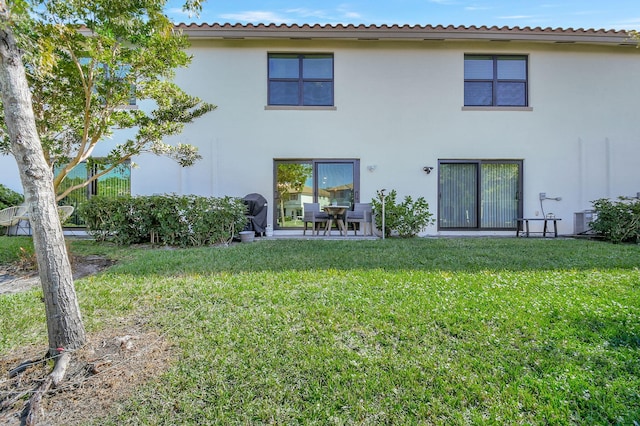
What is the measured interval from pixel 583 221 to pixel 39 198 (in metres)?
11.2

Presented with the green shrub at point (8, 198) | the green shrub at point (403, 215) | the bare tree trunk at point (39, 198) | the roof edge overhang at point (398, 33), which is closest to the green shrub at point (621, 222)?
the green shrub at point (403, 215)

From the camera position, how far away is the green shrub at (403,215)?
8297 millimetres

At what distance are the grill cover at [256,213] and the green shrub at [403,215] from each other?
2.97m

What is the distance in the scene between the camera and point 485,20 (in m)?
8.73

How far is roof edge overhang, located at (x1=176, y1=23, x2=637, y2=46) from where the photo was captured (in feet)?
27.5

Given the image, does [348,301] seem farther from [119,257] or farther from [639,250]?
[639,250]

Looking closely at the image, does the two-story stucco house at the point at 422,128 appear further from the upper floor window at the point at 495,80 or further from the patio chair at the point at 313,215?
the patio chair at the point at 313,215

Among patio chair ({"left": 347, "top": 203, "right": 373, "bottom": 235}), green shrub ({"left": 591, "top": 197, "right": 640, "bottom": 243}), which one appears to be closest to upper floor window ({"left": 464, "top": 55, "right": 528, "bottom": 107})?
green shrub ({"left": 591, "top": 197, "right": 640, "bottom": 243})

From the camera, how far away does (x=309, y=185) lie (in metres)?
9.08

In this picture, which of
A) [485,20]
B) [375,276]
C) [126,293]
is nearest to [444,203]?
[485,20]

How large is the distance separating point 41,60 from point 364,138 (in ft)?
24.1

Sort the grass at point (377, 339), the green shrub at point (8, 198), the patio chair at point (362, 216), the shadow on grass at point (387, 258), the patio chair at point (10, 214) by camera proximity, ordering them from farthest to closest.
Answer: the patio chair at point (362, 216), the green shrub at point (8, 198), the patio chair at point (10, 214), the shadow on grass at point (387, 258), the grass at point (377, 339)

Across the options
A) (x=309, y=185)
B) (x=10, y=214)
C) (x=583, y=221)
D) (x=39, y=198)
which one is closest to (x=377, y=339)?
(x=39, y=198)

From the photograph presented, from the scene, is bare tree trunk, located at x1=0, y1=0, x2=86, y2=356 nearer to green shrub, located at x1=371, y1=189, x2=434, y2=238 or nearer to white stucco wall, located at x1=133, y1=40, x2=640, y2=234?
white stucco wall, located at x1=133, y1=40, x2=640, y2=234
